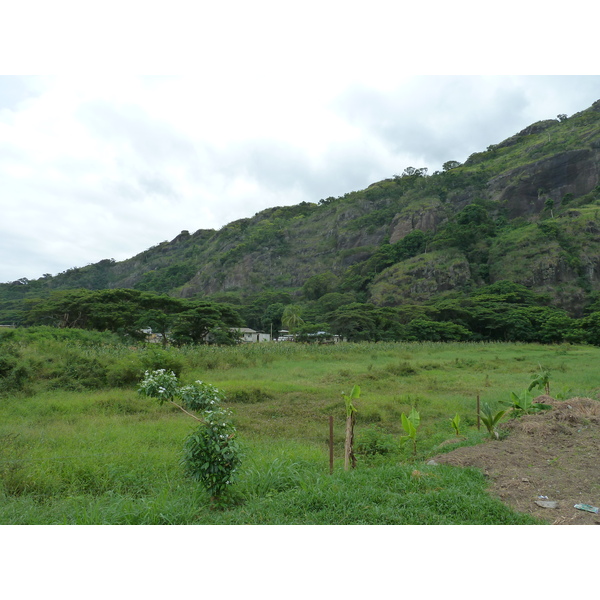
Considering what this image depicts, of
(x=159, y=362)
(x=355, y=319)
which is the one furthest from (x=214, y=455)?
(x=355, y=319)

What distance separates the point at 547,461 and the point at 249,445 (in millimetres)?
4407

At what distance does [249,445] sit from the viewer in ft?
21.7

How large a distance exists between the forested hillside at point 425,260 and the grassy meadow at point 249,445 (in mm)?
21107

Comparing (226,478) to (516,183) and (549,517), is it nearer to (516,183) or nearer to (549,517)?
(549,517)

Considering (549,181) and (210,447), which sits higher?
(549,181)

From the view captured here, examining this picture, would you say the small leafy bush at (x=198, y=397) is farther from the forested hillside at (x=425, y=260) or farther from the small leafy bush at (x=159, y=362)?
the forested hillside at (x=425, y=260)

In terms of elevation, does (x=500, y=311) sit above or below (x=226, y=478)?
above

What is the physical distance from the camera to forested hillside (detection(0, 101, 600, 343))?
1613 inches

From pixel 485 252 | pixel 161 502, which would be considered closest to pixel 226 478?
pixel 161 502

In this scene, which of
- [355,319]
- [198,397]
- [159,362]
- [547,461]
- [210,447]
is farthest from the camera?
[355,319]

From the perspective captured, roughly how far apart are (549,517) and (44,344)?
17.7 metres

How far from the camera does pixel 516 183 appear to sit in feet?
246

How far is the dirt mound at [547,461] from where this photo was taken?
401cm

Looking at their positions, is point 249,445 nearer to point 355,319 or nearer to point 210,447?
point 210,447
